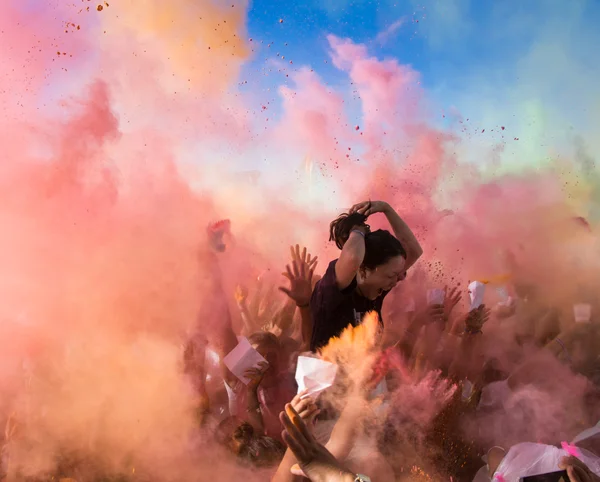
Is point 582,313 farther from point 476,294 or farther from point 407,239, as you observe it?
point 407,239

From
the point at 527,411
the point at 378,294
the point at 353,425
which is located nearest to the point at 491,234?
the point at 527,411

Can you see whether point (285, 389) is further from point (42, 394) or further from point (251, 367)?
point (42, 394)

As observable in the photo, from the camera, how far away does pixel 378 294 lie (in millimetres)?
2754

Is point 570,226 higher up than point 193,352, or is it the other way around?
point 570,226

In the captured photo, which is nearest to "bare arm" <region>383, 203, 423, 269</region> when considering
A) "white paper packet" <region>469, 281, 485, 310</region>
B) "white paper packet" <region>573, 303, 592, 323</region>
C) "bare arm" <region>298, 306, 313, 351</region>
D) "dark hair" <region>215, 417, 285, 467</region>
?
"bare arm" <region>298, 306, 313, 351</region>

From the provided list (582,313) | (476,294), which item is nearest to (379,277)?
(476,294)

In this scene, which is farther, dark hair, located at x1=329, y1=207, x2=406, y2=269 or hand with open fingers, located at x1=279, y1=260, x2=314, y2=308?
hand with open fingers, located at x1=279, y1=260, x2=314, y2=308

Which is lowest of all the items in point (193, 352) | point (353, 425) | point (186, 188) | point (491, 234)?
point (353, 425)

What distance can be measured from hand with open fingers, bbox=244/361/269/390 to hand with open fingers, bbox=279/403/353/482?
1073 millimetres

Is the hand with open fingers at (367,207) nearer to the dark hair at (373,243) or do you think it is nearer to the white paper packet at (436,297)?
the dark hair at (373,243)

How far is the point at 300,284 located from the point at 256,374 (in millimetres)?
531

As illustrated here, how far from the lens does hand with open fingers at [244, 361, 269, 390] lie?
2.62 metres

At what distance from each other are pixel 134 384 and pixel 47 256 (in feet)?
2.78

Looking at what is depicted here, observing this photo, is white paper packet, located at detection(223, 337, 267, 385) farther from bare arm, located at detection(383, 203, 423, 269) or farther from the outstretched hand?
bare arm, located at detection(383, 203, 423, 269)
